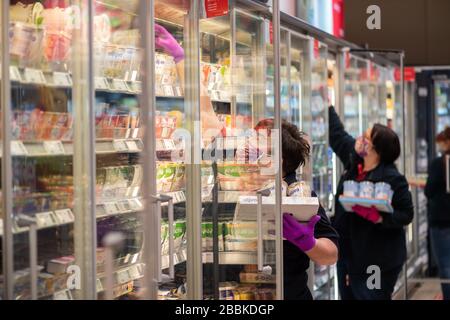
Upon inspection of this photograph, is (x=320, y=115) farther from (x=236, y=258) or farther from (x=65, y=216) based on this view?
(x=65, y=216)

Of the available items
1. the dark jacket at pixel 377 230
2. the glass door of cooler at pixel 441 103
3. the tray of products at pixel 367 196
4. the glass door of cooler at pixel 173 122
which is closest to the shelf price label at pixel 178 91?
the glass door of cooler at pixel 173 122

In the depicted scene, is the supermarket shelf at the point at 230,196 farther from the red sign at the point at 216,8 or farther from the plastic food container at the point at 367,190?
the plastic food container at the point at 367,190

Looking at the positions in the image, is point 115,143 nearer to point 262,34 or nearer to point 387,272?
point 262,34

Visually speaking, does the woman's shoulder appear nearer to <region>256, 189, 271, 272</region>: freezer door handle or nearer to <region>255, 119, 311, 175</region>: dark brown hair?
<region>255, 119, 311, 175</region>: dark brown hair

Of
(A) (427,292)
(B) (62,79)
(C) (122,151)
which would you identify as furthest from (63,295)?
(A) (427,292)

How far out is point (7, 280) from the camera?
7.94 ft

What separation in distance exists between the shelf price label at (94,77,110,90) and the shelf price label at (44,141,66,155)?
32 centimetres

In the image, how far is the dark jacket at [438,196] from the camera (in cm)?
727

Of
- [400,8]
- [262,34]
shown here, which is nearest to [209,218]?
[262,34]

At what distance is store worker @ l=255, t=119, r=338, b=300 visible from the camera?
10.6 feet

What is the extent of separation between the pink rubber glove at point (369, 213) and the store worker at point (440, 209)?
2.13 meters

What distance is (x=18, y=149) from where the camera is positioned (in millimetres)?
2445

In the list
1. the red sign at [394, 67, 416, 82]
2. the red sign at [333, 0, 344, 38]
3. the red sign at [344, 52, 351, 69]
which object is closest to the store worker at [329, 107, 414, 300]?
the red sign at [344, 52, 351, 69]

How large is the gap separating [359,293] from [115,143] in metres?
3.12
